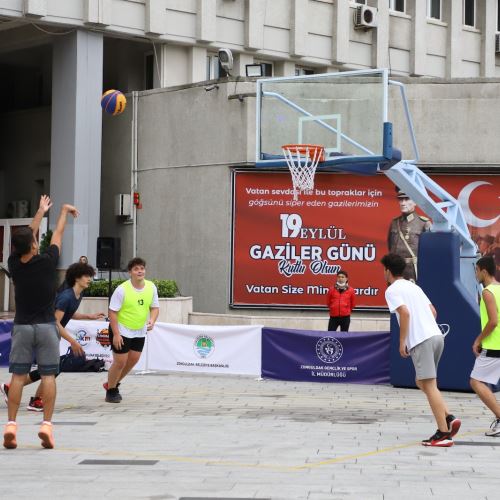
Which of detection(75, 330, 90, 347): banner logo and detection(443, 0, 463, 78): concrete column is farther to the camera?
detection(443, 0, 463, 78): concrete column

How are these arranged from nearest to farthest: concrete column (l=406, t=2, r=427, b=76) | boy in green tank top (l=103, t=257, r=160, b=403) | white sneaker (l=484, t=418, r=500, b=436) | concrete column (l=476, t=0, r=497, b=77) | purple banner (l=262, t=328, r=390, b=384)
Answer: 1. white sneaker (l=484, t=418, r=500, b=436)
2. boy in green tank top (l=103, t=257, r=160, b=403)
3. purple banner (l=262, t=328, r=390, b=384)
4. concrete column (l=406, t=2, r=427, b=76)
5. concrete column (l=476, t=0, r=497, b=77)

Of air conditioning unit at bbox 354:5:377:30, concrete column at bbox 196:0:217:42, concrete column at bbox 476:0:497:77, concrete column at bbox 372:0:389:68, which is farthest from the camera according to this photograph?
concrete column at bbox 476:0:497:77

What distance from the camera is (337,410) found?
1446 centimetres

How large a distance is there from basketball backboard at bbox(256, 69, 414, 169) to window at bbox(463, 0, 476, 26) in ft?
53.8

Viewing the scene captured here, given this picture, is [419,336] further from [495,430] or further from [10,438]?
[10,438]

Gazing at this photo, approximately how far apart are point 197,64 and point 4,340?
11319 mm

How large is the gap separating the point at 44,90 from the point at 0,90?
1.87 meters

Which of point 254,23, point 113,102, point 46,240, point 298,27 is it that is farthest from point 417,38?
point 46,240

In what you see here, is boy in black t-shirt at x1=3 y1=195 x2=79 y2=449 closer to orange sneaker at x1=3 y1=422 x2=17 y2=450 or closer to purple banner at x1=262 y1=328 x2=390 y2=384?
orange sneaker at x1=3 y1=422 x2=17 y2=450

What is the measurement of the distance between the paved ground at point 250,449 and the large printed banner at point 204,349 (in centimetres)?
178

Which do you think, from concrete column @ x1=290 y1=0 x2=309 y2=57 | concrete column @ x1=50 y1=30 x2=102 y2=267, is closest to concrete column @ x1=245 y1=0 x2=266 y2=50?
concrete column @ x1=290 y1=0 x2=309 y2=57

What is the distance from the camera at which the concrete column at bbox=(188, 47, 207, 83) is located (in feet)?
95.2

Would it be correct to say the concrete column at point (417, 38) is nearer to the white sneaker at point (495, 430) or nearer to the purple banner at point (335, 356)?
the purple banner at point (335, 356)

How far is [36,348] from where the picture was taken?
10.9 m
